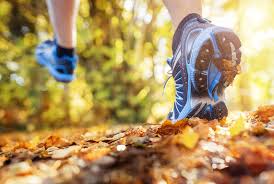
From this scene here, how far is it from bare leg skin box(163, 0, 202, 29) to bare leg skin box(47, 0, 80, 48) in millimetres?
A: 568

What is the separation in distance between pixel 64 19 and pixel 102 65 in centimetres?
278

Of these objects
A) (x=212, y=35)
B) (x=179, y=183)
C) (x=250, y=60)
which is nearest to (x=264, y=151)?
(x=179, y=183)

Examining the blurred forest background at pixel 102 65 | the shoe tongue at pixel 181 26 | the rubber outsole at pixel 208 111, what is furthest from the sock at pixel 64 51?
the blurred forest background at pixel 102 65

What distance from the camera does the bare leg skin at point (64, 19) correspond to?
212 cm

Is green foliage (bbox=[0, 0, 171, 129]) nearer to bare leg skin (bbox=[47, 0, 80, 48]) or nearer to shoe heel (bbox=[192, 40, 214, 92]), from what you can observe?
bare leg skin (bbox=[47, 0, 80, 48])

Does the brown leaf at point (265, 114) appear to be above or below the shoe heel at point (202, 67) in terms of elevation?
below

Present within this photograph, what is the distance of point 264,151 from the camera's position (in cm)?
109

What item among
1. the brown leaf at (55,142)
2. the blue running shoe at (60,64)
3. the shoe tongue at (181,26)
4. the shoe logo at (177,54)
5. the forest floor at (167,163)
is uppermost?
the shoe tongue at (181,26)

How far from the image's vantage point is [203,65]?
1.62 m

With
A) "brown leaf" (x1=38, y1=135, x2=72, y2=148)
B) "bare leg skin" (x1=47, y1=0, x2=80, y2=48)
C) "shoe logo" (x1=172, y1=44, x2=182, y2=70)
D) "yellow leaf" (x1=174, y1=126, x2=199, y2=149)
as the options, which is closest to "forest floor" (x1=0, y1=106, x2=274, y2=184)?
"yellow leaf" (x1=174, y1=126, x2=199, y2=149)

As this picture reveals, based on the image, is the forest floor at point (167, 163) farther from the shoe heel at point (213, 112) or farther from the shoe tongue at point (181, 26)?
the shoe tongue at point (181, 26)

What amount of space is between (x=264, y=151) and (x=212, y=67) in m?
0.59

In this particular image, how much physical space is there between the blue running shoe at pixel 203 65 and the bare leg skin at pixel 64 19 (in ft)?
2.13

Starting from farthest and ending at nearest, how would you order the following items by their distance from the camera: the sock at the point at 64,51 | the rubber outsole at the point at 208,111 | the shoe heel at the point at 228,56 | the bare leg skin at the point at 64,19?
the sock at the point at 64,51, the bare leg skin at the point at 64,19, the rubber outsole at the point at 208,111, the shoe heel at the point at 228,56
